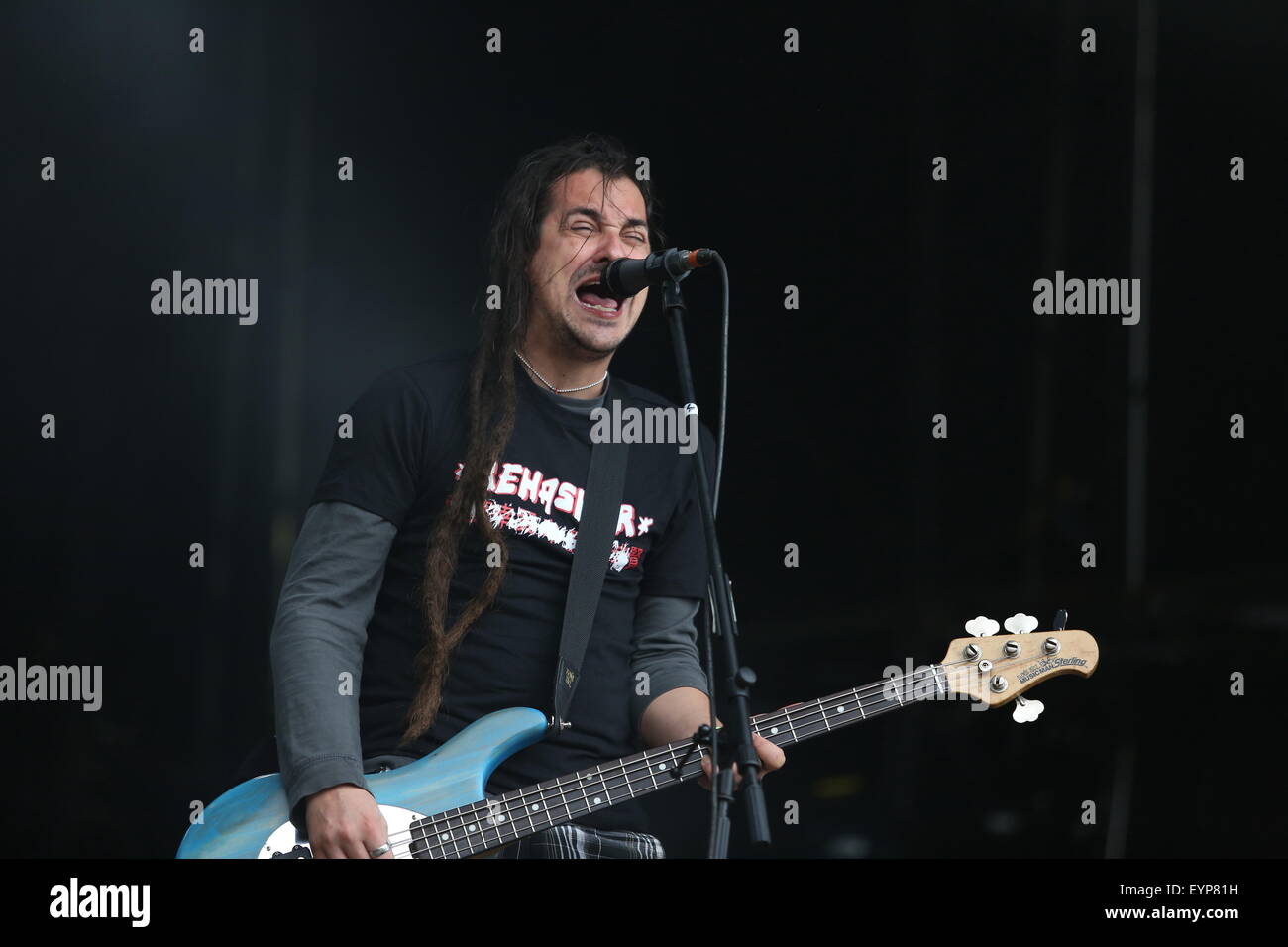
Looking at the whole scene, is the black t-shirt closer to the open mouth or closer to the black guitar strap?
the black guitar strap

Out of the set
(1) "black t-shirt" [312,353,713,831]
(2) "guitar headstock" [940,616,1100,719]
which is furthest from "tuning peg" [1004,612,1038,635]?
(1) "black t-shirt" [312,353,713,831]

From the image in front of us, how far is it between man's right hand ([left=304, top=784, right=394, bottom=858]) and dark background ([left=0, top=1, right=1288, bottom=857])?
0.91 meters

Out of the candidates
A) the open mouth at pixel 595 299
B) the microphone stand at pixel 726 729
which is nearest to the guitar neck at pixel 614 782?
the microphone stand at pixel 726 729

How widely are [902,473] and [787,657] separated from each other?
56 cm

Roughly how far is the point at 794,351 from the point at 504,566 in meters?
1.19

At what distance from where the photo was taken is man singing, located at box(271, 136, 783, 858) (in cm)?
230

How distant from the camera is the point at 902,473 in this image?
10.8 feet

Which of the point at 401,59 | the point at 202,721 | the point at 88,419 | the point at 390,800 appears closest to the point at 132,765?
the point at 202,721

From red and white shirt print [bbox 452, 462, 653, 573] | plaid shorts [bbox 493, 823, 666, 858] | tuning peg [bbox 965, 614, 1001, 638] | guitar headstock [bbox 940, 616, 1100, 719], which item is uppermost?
red and white shirt print [bbox 452, 462, 653, 573]

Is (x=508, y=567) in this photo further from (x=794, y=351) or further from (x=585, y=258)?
(x=794, y=351)

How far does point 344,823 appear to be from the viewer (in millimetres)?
2115

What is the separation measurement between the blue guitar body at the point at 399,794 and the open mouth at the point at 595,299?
0.81m

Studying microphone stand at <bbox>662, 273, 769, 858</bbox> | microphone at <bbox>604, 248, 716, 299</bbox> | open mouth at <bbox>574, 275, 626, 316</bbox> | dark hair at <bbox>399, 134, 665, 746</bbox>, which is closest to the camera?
microphone stand at <bbox>662, 273, 769, 858</bbox>

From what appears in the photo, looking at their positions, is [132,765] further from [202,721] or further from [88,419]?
[88,419]
